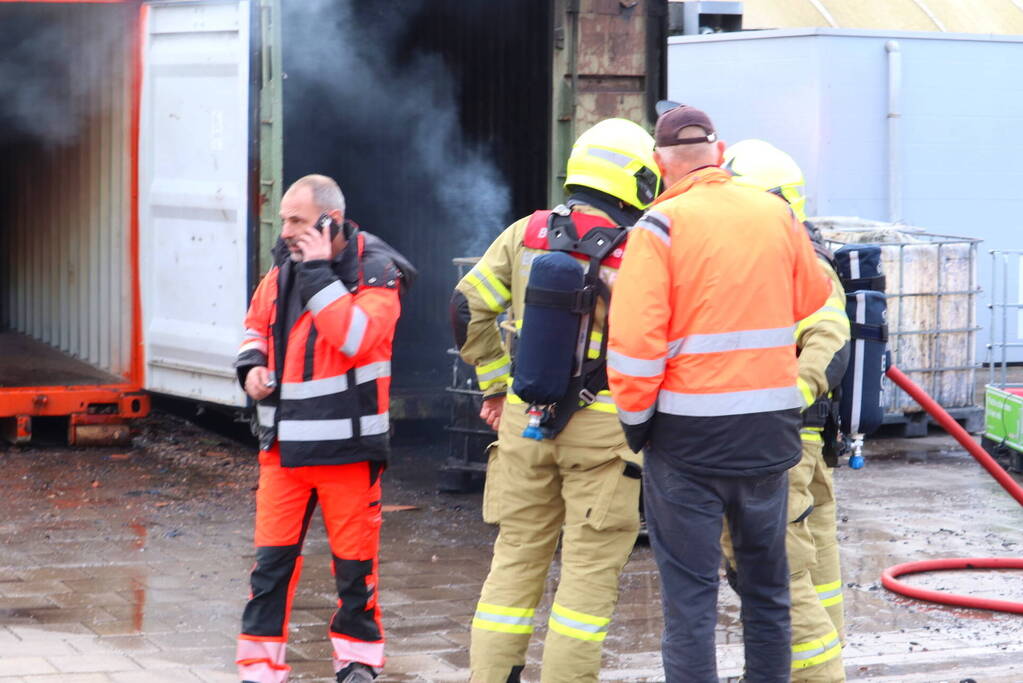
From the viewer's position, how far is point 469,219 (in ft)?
35.6

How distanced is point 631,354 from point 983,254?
36.9ft

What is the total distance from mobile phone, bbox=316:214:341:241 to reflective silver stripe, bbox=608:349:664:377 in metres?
1.17

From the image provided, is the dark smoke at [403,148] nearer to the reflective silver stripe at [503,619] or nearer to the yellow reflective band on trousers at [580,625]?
the reflective silver stripe at [503,619]

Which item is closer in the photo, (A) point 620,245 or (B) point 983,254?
(A) point 620,245

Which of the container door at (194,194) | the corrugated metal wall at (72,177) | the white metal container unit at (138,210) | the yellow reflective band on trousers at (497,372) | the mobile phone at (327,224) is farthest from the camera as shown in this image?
the corrugated metal wall at (72,177)

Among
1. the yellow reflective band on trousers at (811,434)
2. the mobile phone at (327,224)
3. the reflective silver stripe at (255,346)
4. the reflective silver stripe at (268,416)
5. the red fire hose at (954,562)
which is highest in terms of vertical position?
the mobile phone at (327,224)

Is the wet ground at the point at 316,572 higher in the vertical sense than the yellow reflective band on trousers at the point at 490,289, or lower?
lower

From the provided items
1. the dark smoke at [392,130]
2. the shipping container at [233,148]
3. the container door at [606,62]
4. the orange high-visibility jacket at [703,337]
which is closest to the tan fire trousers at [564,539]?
the orange high-visibility jacket at [703,337]

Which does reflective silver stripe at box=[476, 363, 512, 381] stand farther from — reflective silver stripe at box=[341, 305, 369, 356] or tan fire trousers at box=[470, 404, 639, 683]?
reflective silver stripe at box=[341, 305, 369, 356]

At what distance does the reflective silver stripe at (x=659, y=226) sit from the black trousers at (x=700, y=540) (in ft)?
1.95

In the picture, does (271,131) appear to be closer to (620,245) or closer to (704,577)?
(620,245)

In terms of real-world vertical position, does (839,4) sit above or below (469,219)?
above

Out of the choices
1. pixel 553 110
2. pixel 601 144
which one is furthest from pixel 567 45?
pixel 601 144

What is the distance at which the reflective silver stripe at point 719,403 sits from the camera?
13.4 ft
